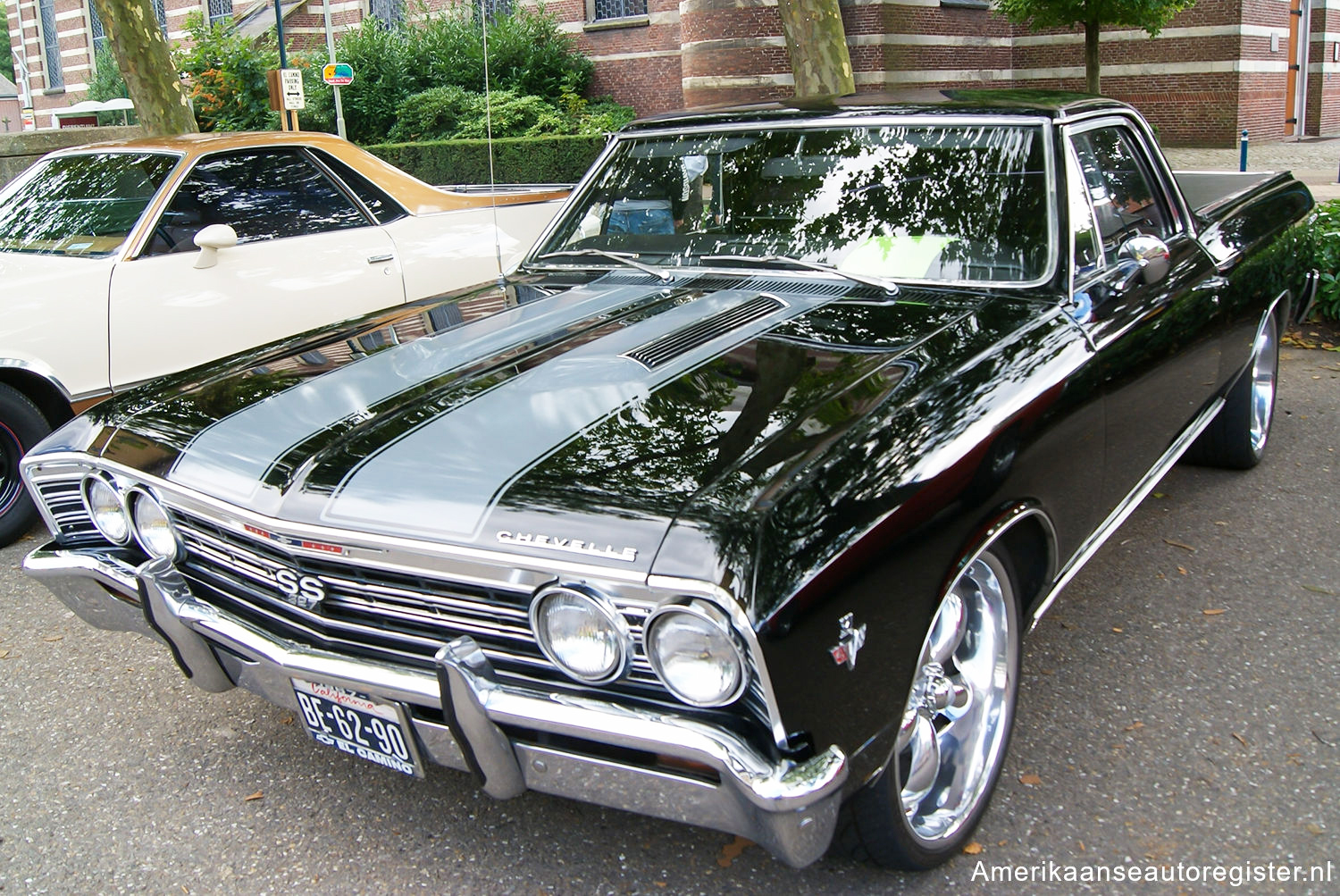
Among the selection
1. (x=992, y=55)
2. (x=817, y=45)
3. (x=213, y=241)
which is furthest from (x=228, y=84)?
(x=213, y=241)

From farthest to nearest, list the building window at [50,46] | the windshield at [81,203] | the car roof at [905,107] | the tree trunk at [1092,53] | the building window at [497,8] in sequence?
the building window at [50,46]
the building window at [497,8]
the tree trunk at [1092,53]
the windshield at [81,203]
the car roof at [905,107]

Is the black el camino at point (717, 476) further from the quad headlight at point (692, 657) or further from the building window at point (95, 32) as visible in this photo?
the building window at point (95, 32)

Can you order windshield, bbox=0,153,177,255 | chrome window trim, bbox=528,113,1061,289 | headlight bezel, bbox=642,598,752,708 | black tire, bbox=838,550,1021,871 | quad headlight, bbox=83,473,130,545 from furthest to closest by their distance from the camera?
1. windshield, bbox=0,153,177,255
2. chrome window trim, bbox=528,113,1061,289
3. quad headlight, bbox=83,473,130,545
4. black tire, bbox=838,550,1021,871
5. headlight bezel, bbox=642,598,752,708

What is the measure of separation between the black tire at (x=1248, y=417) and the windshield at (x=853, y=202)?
1856mm

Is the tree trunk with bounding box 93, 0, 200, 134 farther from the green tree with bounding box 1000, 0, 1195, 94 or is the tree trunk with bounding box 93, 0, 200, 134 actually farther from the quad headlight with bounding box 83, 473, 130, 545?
the green tree with bounding box 1000, 0, 1195, 94

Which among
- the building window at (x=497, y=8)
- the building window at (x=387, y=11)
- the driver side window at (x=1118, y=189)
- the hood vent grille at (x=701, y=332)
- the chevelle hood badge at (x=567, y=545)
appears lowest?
the chevelle hood badge at (x=567, y=545)

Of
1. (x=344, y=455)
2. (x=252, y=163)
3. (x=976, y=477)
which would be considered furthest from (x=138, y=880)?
(x=252, y=163)

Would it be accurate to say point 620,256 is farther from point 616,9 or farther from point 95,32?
point 95,32

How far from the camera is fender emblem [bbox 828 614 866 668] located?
2.04m

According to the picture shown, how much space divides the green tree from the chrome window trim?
1409 centimetres

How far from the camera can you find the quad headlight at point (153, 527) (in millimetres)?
2746

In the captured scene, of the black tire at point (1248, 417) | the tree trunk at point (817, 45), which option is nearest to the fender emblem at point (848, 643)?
the black tire at point (1248, 417)

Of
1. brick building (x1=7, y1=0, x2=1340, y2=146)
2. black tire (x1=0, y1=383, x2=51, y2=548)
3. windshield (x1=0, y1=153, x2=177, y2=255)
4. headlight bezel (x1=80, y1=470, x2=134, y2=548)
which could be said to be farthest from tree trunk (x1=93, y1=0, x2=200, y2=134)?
brick building (x1=7, y1=0, x2=1340, y2=146)

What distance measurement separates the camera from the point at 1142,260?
10.7 ft
